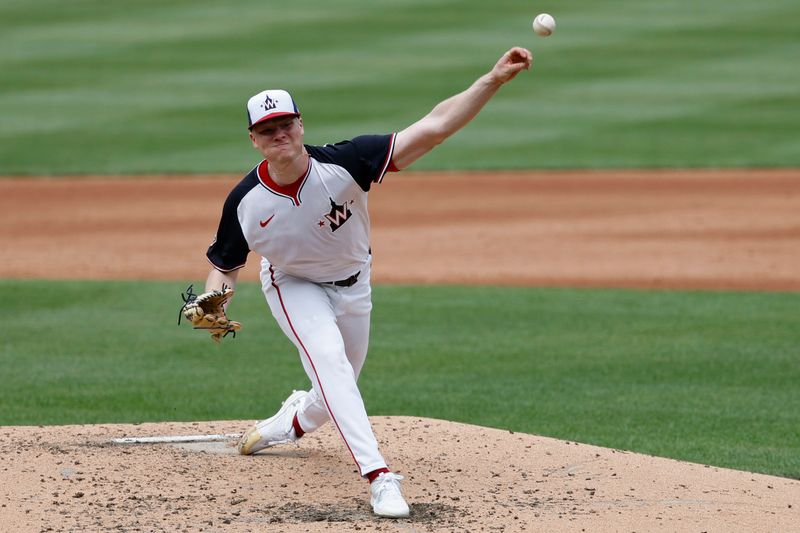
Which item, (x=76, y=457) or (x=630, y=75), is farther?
(x=630, y=75)

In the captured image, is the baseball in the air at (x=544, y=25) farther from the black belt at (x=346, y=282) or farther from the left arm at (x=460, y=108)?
the black belt at (x=346, y=282)

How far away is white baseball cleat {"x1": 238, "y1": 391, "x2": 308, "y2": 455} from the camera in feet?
21.6

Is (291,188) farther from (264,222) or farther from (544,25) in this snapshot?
(544,25)

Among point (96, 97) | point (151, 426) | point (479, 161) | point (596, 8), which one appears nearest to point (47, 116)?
point (96, 97)

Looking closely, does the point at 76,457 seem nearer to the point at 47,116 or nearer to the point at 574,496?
the point at 574,496

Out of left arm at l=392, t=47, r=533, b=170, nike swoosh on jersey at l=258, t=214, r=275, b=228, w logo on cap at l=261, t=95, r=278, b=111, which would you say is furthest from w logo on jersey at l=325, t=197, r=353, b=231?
w logo on cap at l=261, t=95, r=278, b=111

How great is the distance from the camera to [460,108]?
5.46 meters

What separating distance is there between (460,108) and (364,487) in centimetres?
187

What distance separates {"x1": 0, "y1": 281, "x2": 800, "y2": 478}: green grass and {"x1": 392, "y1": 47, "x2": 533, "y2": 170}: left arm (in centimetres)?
259

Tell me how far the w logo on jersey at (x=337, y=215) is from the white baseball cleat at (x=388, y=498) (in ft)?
3.76

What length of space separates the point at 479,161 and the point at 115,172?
5.69m

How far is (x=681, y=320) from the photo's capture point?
10.7 m

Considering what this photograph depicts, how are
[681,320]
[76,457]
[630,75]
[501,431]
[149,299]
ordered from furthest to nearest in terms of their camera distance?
[630,75] → [149,299] → [681,320] → [501,431] → [76,457]

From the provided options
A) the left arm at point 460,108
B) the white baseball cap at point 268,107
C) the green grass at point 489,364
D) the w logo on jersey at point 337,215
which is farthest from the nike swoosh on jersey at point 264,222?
the green grass at point 489,364
